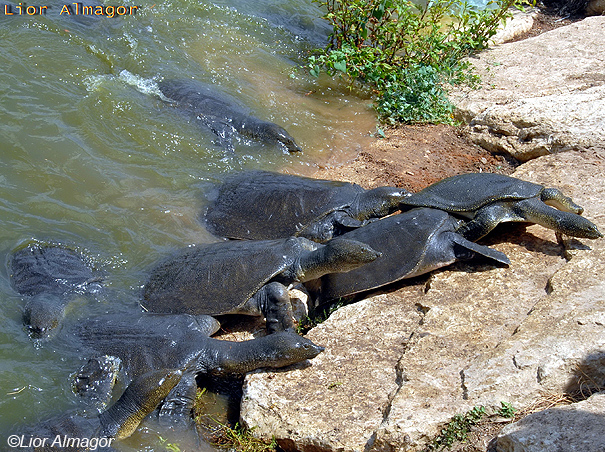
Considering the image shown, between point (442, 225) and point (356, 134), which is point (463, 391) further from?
point (356, 134)

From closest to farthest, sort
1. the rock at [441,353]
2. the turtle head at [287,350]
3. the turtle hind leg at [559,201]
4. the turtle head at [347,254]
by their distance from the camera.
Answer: the rock at [441,353] < the turtle head at [287,350] < the turtle head at [347,254] < the turtle hind leg at [559,201]

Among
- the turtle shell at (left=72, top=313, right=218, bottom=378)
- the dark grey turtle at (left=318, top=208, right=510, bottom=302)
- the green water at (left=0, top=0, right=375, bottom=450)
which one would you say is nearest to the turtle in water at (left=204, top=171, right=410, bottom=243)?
the green water at (left=0, top=0, right=375, bottom=450)

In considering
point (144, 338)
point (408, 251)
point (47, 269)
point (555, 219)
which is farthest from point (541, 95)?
point (47, 269)

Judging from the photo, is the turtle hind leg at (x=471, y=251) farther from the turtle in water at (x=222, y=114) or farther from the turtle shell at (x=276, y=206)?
the turtle in water at (x=222, y=114)

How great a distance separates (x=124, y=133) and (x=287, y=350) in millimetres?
4237

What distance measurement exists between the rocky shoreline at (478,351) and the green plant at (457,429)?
4cm

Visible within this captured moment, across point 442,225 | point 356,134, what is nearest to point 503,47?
point 356,134

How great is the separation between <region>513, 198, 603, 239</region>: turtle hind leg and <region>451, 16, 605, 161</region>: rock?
66.7 inches

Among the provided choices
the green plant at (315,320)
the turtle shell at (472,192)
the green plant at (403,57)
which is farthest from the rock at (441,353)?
the green plant at (403,57)

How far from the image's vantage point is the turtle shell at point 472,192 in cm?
476

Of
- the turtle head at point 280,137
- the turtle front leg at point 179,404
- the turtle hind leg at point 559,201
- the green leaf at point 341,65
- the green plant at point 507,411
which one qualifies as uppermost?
the green leaf at point 341,65

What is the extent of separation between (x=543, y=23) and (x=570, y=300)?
858cm

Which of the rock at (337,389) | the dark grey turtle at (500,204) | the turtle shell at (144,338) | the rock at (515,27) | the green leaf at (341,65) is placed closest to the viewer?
the rock at (337,389)

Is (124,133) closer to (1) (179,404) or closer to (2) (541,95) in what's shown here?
(1) (179,404)
